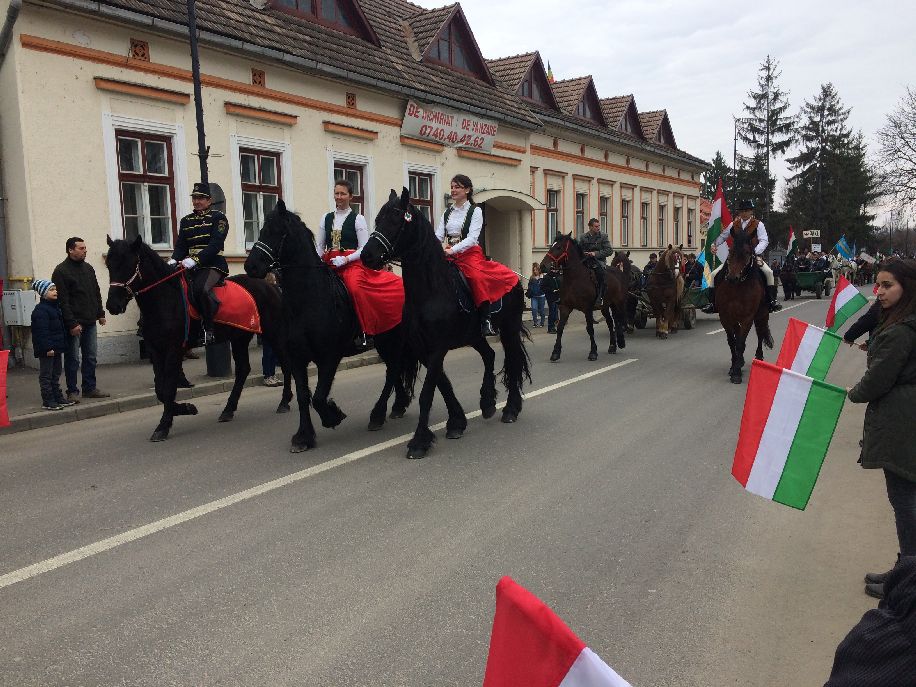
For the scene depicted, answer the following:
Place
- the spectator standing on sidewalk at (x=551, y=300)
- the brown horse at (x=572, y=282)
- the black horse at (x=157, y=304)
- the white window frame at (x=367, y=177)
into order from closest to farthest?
the black horse at (x=157, y=304) → the brown horse at (x=572, y=282) → the white window frame at (x=367, y=177) → the spectator standing on sidewalk at (x=551, y=300)

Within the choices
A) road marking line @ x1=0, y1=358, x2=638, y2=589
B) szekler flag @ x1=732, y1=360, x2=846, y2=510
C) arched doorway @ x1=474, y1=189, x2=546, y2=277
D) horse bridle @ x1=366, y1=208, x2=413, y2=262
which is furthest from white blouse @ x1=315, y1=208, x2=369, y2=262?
arched doorway @ x1=474, y1=189, x2=546, y2=277

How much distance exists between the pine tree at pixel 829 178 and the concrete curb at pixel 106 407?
60610 mm

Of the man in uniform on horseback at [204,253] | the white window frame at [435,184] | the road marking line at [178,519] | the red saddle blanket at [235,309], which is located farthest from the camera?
the white window frame at [435,184]

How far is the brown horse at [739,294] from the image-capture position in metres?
10.6

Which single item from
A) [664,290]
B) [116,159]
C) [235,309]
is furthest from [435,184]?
[235,309]

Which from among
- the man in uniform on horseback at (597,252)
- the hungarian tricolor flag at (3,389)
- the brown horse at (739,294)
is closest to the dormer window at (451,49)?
the man in uniform on horseback at (597,252)

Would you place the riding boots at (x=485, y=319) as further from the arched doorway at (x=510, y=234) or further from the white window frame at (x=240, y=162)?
the arched doorway at (x=510, y=234)

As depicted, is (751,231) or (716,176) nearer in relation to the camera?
(751,231)

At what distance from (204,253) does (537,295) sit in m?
13.3

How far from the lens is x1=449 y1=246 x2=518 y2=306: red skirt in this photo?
7.36 m

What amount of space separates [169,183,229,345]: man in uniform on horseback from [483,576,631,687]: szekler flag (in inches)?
282

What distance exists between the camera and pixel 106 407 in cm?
917

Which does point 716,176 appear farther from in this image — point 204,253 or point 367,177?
point 204,253

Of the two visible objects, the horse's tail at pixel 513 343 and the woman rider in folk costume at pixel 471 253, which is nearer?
the woman rider in folk costume at pixel 471 253
